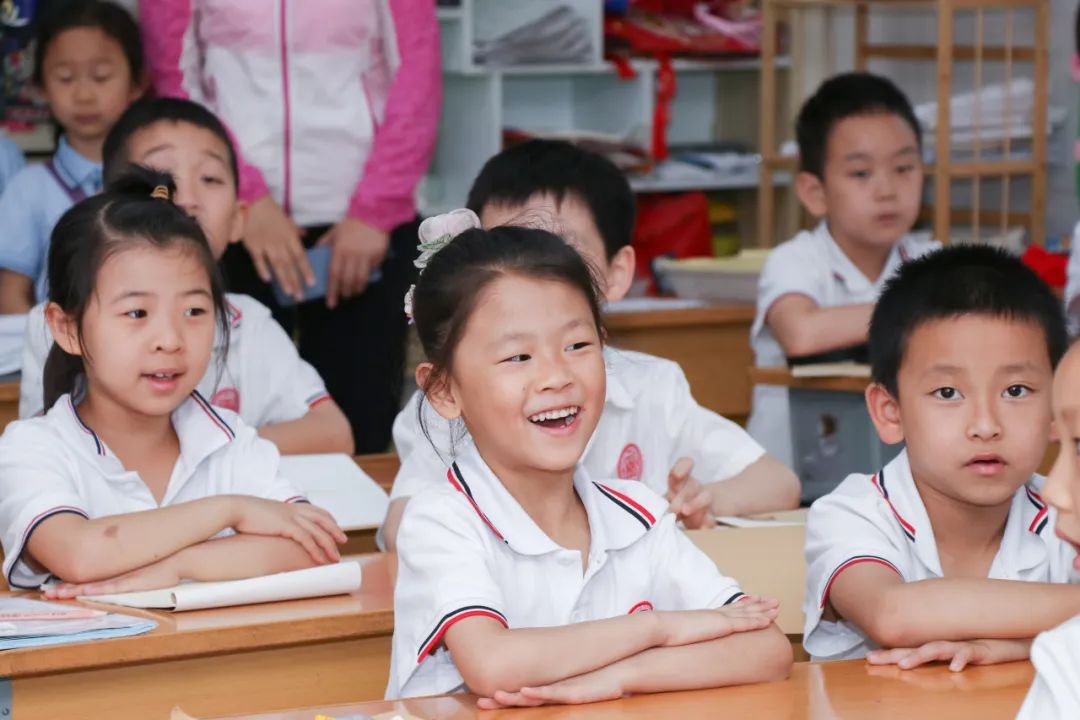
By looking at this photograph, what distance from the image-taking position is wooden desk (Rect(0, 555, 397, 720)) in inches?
63.1

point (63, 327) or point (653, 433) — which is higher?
point (63, 327)

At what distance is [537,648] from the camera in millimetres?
1430

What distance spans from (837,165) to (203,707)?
2.06m

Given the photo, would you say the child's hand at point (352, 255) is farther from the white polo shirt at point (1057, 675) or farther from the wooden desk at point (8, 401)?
the white polo shirt at point (1057, 675)

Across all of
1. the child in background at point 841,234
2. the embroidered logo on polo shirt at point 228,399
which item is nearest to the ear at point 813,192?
the child in background at point 841,234

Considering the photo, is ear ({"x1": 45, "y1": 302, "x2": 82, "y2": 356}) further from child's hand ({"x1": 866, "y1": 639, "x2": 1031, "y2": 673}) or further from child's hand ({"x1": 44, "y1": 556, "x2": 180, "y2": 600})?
child's hand ({"x1": 866, "y1": 639, "x2": 1031, "y2": 673})

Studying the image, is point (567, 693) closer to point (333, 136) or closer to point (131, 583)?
point (131, 583)

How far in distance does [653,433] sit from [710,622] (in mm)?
891

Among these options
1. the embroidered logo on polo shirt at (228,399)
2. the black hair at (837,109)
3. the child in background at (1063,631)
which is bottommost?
the embroidered logo on polo shirt at (228,399)

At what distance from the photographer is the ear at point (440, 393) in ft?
5.49

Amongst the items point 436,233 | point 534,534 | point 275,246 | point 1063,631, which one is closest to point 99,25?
point 275,246

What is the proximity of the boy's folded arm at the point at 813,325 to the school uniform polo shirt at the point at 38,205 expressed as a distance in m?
1.33

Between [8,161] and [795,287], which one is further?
[8,161]

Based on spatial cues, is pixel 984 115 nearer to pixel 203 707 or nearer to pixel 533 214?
pixel 533 214
